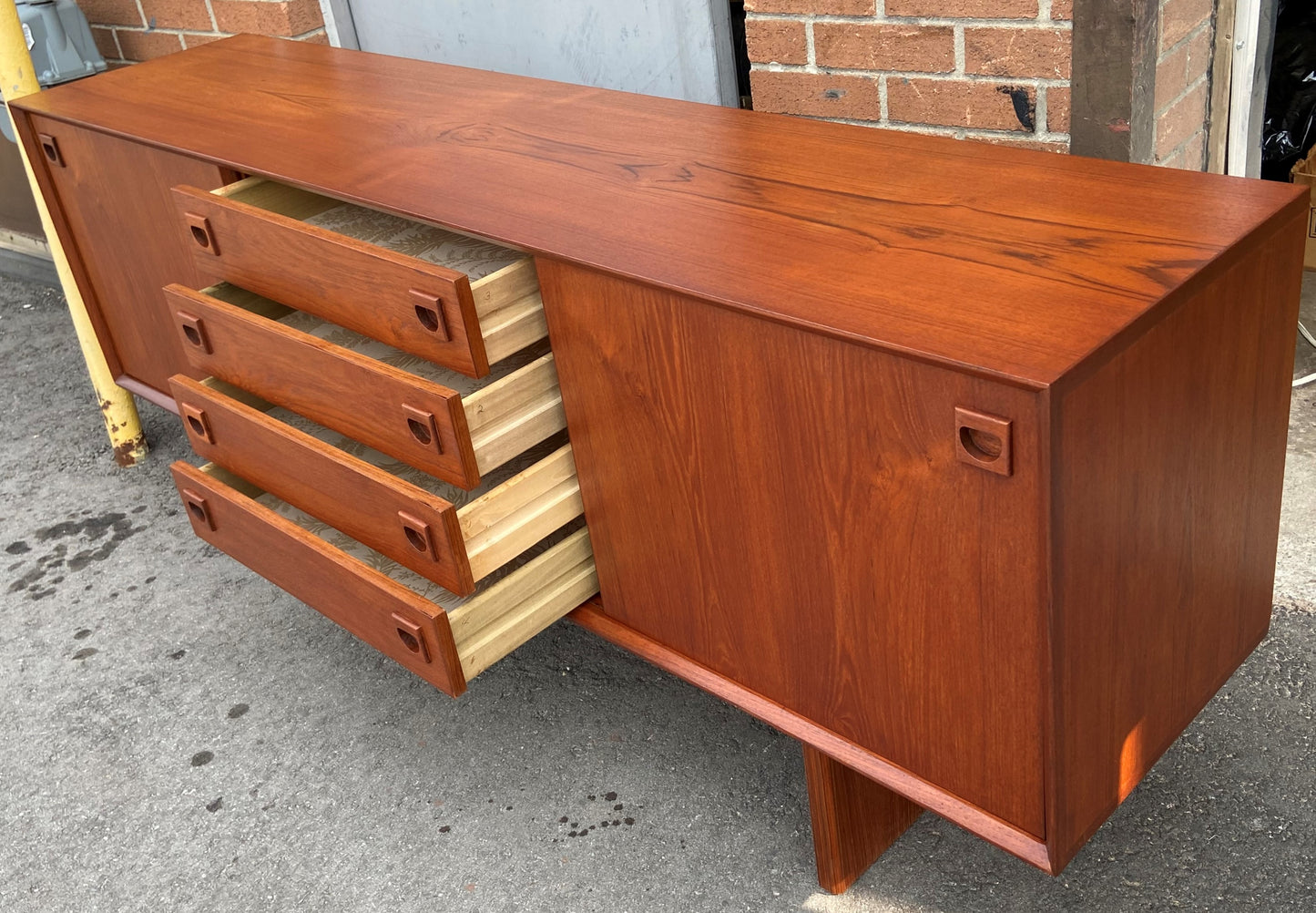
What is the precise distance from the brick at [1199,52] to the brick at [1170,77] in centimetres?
1

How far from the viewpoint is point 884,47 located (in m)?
1.80

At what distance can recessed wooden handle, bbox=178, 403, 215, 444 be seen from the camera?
1790mm

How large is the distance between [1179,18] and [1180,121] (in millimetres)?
158

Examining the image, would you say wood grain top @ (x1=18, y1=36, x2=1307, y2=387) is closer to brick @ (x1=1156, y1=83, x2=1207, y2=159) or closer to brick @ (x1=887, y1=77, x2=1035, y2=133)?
brick @ (x1=887, y1=77, x2=1035, y2=133)

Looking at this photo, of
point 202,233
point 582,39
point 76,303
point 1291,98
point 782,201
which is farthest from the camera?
point 1291,98

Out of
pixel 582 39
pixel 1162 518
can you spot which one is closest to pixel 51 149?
pixel 582 39

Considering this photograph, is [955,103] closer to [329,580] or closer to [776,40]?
[776,40]

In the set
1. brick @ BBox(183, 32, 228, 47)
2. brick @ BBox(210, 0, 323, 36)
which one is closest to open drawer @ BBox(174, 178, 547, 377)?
brick @ BBox(210, 0, 323, 36)

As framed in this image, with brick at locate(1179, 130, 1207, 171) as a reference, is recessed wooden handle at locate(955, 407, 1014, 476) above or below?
above

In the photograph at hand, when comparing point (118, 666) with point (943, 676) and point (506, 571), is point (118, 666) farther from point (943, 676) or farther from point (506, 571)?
point (943, 676)

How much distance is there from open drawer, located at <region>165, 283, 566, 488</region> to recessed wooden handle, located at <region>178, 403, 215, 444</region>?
0.21ft

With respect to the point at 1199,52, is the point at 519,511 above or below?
below

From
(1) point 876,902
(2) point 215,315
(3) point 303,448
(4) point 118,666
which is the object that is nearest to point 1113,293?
(1) point 876,902

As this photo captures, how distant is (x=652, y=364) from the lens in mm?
1299
